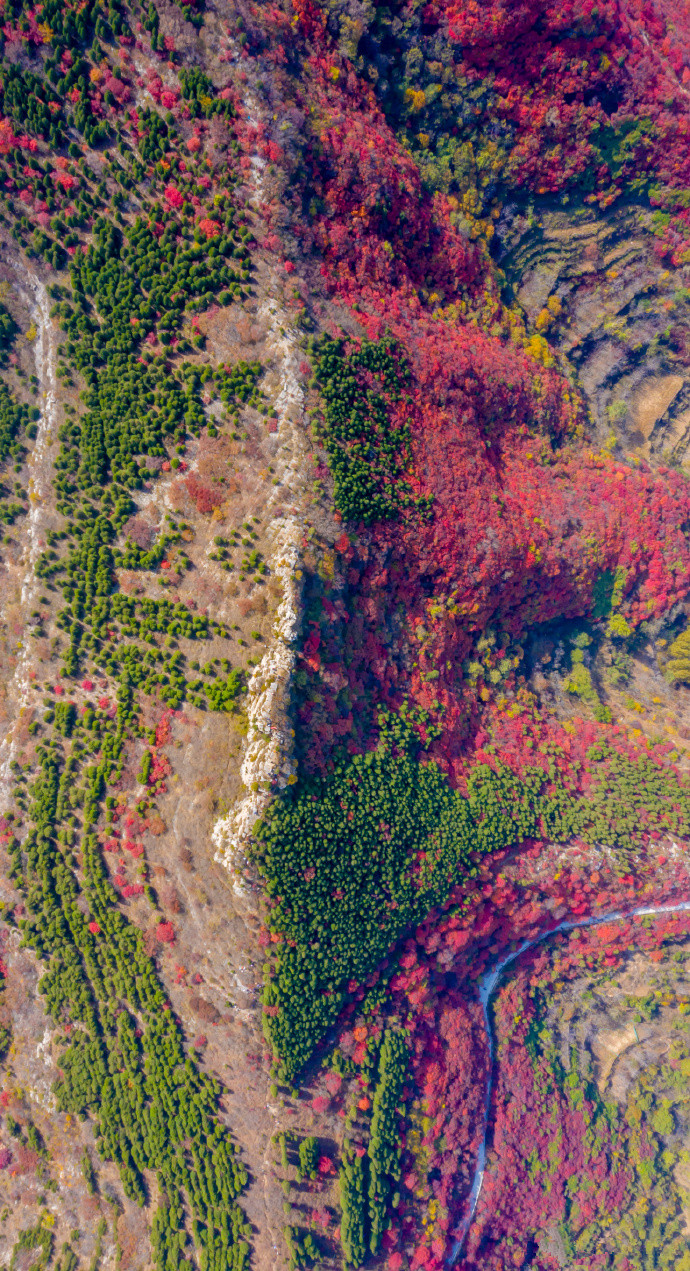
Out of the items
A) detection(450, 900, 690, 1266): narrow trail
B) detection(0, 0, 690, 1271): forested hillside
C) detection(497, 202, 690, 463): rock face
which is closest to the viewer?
detection(0, 0, 690, 1271): forested hillside

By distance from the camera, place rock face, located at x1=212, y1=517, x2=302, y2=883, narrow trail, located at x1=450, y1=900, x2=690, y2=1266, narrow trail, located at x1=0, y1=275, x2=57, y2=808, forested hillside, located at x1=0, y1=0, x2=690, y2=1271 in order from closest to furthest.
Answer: rock face, located at x1=212, y1=517, x2=302, y2=883 < forested hillside, located at x1=0, y1=0, x2=690, y2=1271 < narrow trail, located at x1=0, y1=275, x2=57, y2=808 < narrow trail, located at x1=450, y1=900, x2=690, y2=1266

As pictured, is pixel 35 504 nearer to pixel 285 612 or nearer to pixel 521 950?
pixel 285 612

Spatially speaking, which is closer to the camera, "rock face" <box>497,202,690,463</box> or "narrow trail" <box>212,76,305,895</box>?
"narrow trail" <box>212,76,305,895</box>

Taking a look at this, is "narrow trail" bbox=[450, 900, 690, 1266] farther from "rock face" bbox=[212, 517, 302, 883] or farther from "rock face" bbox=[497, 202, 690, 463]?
"rock face" bbox=[497, 202, 690, 463]

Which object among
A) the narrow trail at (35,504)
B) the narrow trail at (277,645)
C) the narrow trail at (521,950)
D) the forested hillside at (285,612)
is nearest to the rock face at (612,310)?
the forested hillside at (285,612)

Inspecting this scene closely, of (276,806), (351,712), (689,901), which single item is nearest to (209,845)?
(276,806)

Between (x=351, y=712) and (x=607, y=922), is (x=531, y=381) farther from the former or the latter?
(x=607, y=922)

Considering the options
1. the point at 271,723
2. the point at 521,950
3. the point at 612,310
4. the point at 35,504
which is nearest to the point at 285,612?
the point at 271,723

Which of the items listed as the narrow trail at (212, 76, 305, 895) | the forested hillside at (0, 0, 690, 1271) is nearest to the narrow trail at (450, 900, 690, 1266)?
the forested hillside at (0, 0, 690, 1271)

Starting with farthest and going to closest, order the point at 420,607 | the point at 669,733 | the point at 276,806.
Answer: the point at 669,733 → the point at 420,607 → the point at 276,806
